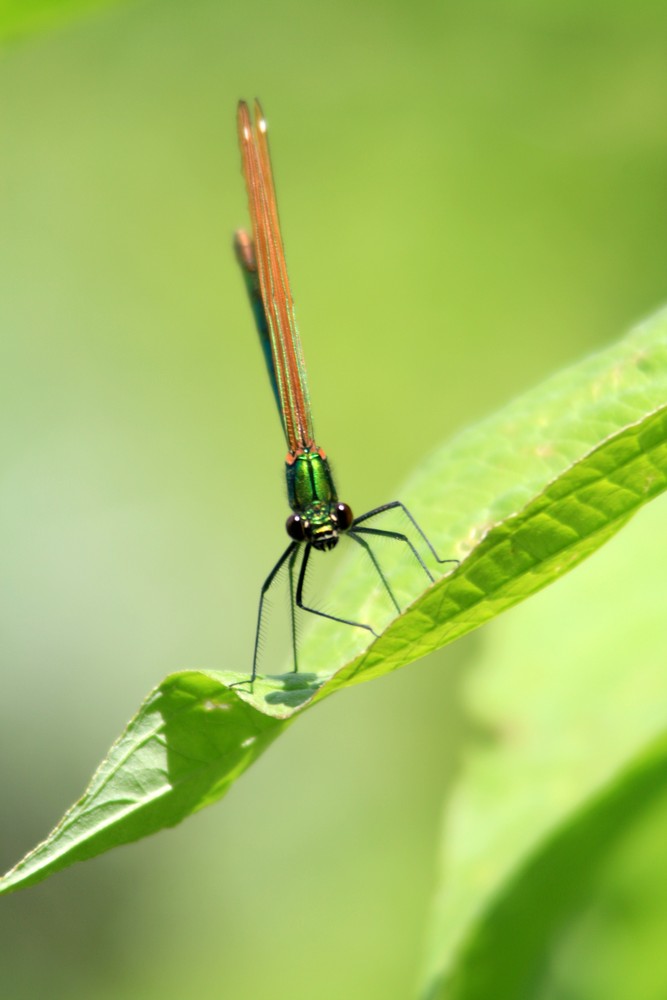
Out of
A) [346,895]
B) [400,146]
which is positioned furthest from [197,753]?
[400,146]

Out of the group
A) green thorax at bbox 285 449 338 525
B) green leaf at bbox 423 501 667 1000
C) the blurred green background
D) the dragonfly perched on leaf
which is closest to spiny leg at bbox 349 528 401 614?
the dragonfly perched on leaf

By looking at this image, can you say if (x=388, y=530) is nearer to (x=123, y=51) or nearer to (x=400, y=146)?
(x=400, y=146)

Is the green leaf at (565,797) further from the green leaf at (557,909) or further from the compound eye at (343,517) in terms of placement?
the compound eye at (343,517)

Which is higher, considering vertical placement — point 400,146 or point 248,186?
point 400,146

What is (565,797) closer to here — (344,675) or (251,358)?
(344,675)

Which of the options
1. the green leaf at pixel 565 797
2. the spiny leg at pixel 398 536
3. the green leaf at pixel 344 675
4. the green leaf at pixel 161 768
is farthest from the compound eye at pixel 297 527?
the green leaf at pixel 161 768

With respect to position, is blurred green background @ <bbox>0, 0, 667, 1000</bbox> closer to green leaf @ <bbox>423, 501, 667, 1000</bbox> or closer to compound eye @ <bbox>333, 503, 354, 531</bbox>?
compound eye @ <bbox>333, 503, 354, 531</bbox>
